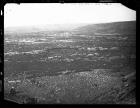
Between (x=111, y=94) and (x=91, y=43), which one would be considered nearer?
(x=111, y=94)

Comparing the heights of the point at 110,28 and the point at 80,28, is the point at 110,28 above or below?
above

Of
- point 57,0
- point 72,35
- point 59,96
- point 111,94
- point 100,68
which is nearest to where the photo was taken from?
point 57,0

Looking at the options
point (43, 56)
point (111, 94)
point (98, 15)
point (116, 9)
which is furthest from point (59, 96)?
point (116, 9)

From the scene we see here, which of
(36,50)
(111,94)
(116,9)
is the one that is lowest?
(36,50)

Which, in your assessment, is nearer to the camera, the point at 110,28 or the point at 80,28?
the point at 110,28

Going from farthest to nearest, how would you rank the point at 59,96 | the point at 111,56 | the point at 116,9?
the point at 116,9 < the point at 111,56 < the point at 59,96

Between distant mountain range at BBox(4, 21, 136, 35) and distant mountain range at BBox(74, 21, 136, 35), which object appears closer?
distant mountain range at BBox(74, 21, 136, 35)

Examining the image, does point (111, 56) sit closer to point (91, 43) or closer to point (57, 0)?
point (91, 43)

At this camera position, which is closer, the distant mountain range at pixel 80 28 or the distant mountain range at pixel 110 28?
the distant mountain range at pixel 110 28
